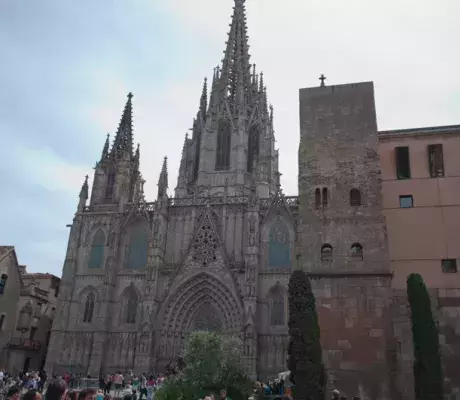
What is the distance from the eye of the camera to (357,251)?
16.0 m

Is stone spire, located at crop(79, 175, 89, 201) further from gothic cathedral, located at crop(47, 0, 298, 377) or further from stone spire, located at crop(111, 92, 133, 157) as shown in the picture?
stone spire, located at crop(111, 92, 133, 157)

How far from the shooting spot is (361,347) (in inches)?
582

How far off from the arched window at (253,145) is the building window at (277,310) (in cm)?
1217

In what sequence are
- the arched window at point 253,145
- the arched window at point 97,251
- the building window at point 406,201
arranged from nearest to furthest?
the building window at point 406,201, the arched window at point 97,251, the arched window at point 253,145

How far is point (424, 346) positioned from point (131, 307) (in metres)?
23.6

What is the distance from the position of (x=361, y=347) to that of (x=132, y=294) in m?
21.9

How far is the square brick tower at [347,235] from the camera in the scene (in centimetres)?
1469

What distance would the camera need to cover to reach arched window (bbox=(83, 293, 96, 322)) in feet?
111

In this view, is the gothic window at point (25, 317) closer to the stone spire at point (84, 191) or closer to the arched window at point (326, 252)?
the stone spire at point (84, 191)

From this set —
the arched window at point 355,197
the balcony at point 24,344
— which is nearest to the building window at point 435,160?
the arched window at point 355,197

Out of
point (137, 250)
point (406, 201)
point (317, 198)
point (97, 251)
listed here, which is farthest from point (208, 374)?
point (97, 251)

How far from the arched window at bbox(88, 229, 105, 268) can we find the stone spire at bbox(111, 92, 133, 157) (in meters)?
7.68

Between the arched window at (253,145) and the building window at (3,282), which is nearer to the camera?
the building window at (3,282)

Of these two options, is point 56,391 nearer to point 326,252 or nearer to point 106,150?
point 326,252
